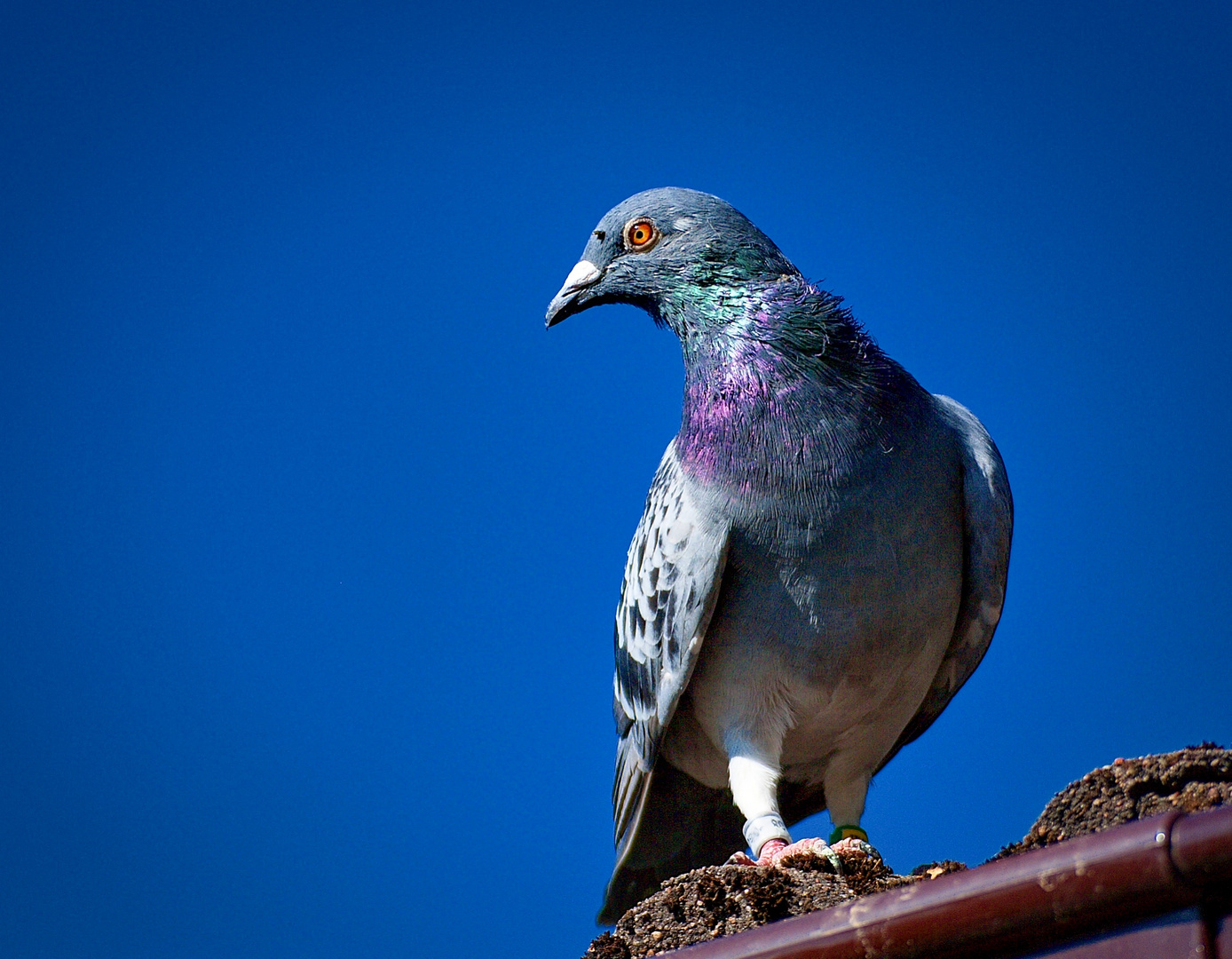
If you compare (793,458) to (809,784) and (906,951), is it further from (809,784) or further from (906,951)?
(906,951)

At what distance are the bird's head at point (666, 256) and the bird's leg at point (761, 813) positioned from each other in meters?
1.66

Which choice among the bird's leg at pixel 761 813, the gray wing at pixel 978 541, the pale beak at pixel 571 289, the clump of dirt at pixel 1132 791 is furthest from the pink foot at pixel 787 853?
the pale beak at pixel 571 289

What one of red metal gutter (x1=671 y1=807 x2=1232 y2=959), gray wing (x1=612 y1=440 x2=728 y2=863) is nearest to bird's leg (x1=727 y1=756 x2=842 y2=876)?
gray wing (x1=612 y1=440 x2=728 y2=863)

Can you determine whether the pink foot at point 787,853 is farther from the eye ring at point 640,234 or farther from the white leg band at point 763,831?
the eye ring at point 640,234

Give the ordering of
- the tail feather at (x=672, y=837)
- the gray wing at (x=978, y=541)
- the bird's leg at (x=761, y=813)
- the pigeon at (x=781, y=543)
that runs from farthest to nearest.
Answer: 1. the tail feather at (x=672, y=837)
2. the gray wing at (x=978, y=541)
3. the pigeon at (x=781, y=543)
4. the bird's leg at (x=761, y=813)

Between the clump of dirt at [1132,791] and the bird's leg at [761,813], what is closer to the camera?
the clump of dirt at [1132,791]

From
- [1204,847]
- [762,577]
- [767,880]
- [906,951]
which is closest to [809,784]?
[762,577]

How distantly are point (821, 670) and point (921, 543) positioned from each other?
1.75 feet

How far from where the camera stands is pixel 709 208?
458 cm

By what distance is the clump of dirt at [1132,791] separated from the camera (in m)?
2.48

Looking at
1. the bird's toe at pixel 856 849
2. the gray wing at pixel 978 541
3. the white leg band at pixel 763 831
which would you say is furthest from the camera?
the gray wing at pixel 978 541

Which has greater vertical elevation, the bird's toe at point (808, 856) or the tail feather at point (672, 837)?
the tail feather at point (672, 837)

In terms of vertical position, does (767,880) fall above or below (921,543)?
below

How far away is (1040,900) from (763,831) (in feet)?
6.59
